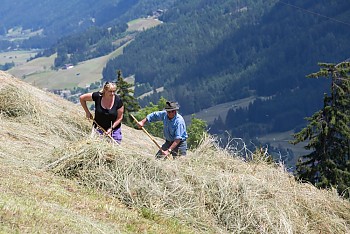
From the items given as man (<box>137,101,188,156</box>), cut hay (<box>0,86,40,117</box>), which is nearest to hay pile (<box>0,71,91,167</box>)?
cut hay (<box>0,86,40,117</box>)

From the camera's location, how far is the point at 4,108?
47.1 ft

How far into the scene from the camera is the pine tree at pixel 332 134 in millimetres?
26562

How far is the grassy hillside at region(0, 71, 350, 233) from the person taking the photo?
8.05 meters

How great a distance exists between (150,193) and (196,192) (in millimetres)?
901

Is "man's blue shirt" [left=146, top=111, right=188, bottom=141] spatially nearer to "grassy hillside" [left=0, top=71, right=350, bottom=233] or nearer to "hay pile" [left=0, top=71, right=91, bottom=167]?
"grassy hillside" [left=0, top=71, right=350, bottom=233]

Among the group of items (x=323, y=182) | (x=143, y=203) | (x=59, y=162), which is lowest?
(x=323, y=182)

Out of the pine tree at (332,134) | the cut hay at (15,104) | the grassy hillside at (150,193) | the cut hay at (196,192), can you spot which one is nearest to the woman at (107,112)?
the grassy hillside at (150,193)

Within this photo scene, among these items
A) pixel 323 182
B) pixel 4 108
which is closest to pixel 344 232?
pixel 4 108

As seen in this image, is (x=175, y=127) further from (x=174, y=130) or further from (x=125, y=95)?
(x=125, y=95)

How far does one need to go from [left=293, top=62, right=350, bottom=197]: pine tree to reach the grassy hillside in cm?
1509

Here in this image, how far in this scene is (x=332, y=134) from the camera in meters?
27.3

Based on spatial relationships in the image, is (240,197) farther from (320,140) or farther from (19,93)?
(320,140)

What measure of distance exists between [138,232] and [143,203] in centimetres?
152

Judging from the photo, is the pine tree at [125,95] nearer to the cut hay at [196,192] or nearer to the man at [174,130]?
the man at [174,130]
